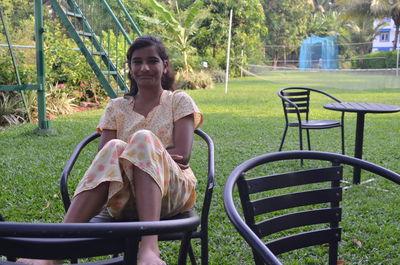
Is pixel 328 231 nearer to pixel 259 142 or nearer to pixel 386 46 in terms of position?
pixel 259 142

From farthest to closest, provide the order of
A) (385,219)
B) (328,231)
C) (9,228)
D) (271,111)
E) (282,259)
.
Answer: (271,111) < (385,219) < (282,259) < (328,231) < (9,228)

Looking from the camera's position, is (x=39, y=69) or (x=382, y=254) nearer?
(x=382, y=254)

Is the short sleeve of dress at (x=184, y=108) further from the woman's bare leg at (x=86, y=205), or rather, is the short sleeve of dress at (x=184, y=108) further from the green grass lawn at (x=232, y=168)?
the green grass lawn at (x=232, y=168)

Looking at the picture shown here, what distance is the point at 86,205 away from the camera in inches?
68.2

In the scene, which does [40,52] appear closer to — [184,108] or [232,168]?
[232,168]

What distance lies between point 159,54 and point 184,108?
0.35 meters

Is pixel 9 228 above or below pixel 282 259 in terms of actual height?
above

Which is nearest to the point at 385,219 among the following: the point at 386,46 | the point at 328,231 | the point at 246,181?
the point at 328,231

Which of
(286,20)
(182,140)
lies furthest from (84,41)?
(286,20)

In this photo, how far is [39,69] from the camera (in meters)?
6.68

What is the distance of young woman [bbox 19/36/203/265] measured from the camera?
174 cm

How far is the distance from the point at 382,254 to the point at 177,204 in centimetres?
160

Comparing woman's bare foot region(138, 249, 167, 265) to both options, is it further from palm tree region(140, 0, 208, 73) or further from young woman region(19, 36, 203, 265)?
palm tree region(140, 0, 208, 73)

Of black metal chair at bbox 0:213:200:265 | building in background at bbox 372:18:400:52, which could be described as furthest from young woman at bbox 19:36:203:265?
building in background at bbox 372:18:400:52
